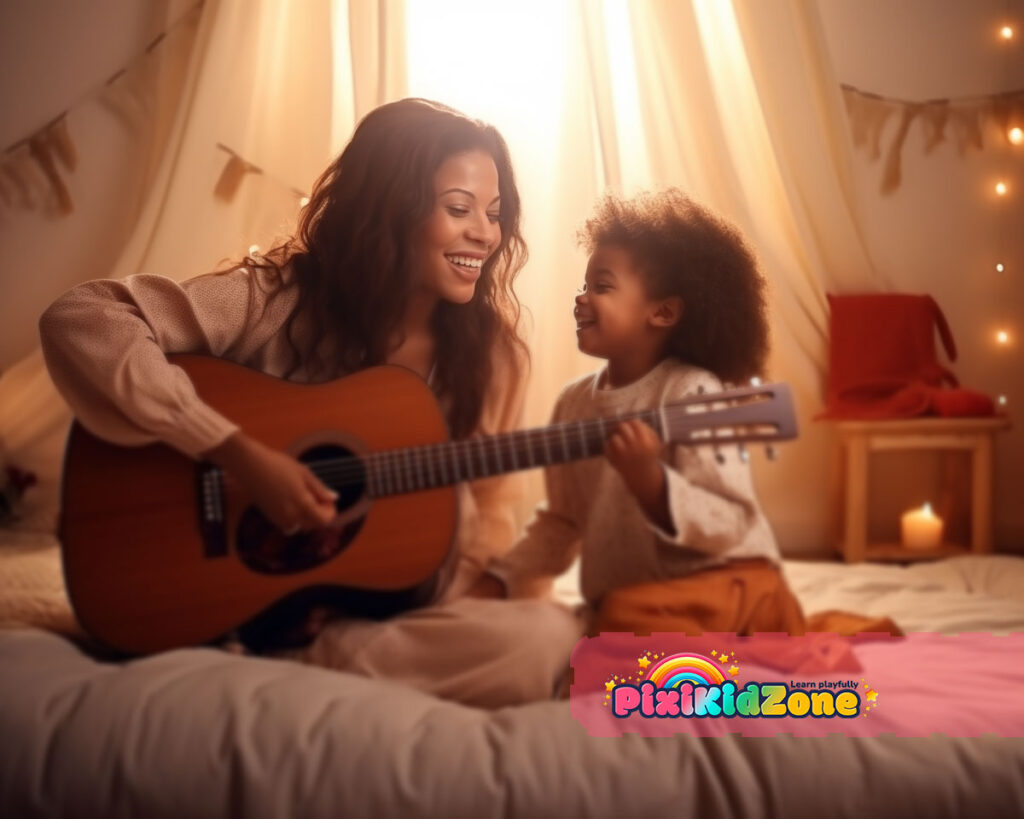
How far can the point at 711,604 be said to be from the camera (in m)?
0.76

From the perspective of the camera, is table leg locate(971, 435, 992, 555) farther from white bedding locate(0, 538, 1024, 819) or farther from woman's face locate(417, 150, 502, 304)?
woman's face locate(417, 150, 502, 304)

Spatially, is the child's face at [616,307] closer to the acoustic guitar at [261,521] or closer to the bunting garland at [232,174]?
the acoustic guitar at [261,521]

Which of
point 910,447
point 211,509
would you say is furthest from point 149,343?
point 910,447

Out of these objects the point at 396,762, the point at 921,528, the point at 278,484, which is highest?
the point at 278,484

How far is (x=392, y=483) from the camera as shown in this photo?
30.5 inches

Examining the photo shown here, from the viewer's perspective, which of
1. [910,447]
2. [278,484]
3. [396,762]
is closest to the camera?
[396,762]

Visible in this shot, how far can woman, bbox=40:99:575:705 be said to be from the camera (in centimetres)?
76

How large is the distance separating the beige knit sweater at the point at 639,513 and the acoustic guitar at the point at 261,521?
1.8 inches

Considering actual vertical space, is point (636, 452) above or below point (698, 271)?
below

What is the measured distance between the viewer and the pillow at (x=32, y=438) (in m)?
0.87

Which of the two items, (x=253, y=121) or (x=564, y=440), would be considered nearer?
(x=564, y=440)

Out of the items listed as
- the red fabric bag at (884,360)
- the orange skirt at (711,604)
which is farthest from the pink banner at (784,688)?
the red fabric bag at (884,360)

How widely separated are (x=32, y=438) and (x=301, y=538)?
14.3 inches

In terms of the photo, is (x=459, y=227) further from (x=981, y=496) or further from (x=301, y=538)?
(x=981, y=496)
